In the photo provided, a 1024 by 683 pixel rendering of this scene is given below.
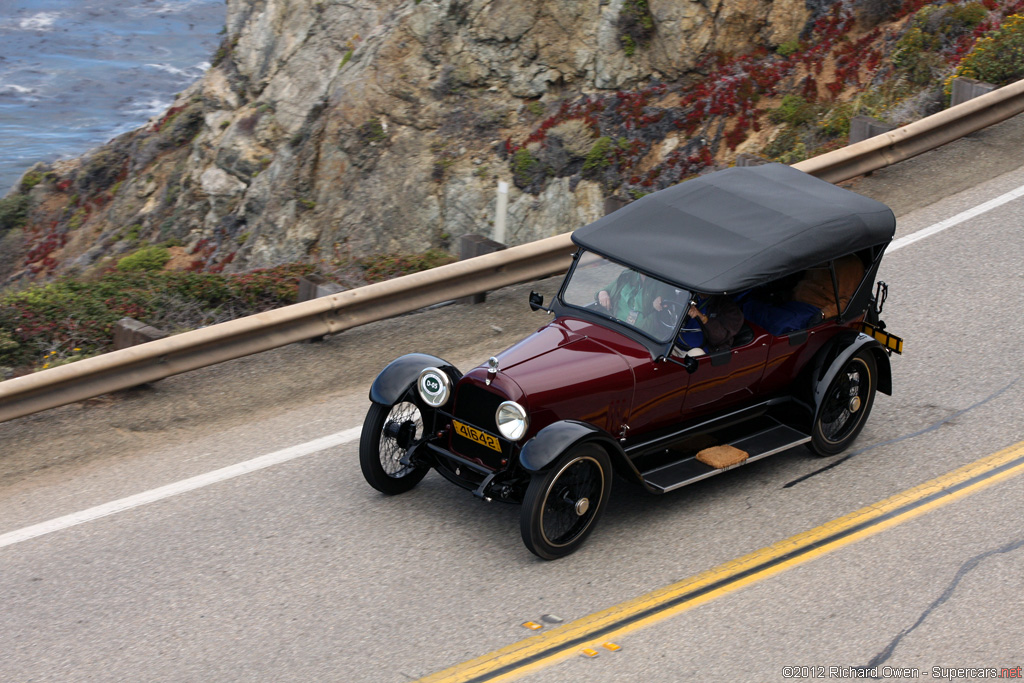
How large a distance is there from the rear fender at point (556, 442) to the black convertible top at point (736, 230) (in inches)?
43.6

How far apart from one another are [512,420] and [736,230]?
203 cm

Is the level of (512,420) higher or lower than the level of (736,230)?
lower

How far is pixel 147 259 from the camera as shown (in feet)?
81.9

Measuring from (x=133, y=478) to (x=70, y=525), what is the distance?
597 millimetres

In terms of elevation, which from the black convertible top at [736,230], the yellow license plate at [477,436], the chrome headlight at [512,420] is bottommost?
the yellow license plate at [477,436]

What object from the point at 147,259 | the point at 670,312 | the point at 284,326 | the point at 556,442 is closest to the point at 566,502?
the point at 556,442

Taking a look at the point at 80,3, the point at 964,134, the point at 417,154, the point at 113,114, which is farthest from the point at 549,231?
the point at 80,3

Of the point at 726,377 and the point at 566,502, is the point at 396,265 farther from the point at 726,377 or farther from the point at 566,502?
the point at 566,502

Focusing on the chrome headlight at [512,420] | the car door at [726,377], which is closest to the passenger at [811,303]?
the car door at [726,377]

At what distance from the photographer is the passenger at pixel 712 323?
6.36m

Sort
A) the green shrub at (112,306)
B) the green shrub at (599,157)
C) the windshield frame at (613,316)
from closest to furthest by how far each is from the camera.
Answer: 1. the windshield frame at (613,316)
2. the green shrub at (112,306)
3. the green shrub at (599,157)

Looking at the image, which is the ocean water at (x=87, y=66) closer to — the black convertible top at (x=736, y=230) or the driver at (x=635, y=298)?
the black convertible top at (x=736, y=230)

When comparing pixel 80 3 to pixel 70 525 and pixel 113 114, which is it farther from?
pixel 70 525

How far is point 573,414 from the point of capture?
6082 mm
